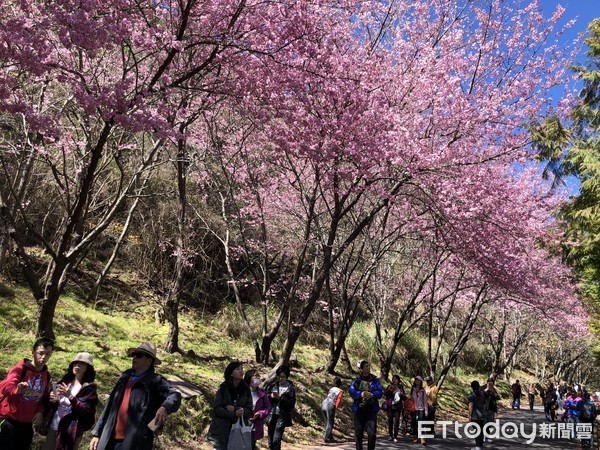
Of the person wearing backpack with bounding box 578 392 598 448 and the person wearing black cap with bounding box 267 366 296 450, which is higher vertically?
the person wearing backpack with bounding box 578 392 598 448

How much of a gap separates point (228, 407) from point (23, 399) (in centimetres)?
189

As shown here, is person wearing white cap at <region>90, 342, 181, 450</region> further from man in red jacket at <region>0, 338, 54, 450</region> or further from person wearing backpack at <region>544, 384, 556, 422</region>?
person wearing backpack at <region>544, 384, 556, 422</region>

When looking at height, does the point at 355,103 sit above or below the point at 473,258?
above

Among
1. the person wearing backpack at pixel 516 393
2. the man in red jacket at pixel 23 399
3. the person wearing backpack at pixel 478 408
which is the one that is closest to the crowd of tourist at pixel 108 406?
the man in red jacket at pixel 23 399

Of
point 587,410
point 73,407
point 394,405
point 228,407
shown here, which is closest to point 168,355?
point 394,405

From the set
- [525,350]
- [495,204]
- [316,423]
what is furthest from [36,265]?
[525,350]

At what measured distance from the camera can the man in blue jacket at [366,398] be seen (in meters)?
6.97

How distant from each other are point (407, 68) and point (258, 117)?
4.33 meters

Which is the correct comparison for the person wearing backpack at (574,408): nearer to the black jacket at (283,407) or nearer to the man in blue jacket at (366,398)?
the man in blue jacket at (366,398)

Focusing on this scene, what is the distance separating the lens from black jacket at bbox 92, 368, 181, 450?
3670 millimetres

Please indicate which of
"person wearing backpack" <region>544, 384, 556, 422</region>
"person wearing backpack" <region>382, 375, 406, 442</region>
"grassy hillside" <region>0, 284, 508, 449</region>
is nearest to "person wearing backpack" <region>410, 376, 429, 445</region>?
"person wearing backpack" <region>382, 375, 406, 442</region>

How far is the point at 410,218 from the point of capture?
38.5 ft

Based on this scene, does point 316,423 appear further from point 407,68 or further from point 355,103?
point 407,68

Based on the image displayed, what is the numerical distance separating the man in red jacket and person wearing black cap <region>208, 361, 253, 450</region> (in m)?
1.63
